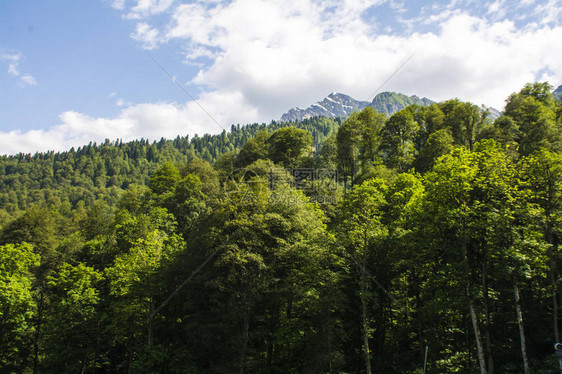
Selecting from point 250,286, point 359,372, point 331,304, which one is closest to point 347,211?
point 331,304

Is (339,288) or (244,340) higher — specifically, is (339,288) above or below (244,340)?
above

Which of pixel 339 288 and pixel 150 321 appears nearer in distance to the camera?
pixel 339 288

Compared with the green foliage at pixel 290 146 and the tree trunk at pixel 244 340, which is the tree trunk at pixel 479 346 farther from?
the green foliage at pixel 290 146

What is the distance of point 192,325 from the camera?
2139 cm

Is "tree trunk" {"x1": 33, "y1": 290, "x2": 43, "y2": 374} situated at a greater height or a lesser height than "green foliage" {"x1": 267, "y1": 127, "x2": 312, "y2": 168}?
lesser

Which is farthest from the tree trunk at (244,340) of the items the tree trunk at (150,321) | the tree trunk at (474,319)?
the tree trunk at (474,319)

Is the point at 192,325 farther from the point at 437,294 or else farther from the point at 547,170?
the point at 547,170

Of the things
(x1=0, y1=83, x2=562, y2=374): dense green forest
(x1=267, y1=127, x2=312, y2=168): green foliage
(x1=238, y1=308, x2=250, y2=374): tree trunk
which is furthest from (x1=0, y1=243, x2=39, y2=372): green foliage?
(x1=267, y1=127, x2=312, y2=168): green foliage

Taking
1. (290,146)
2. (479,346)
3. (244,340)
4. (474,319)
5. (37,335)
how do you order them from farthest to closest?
(290,146) → (37,335) → (244,340) → (474,319) → (479,346)

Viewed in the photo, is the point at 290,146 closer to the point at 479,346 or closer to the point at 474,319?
the point at 474,319

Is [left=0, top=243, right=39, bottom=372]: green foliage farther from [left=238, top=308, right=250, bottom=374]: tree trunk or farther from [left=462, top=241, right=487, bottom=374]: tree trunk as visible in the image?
[left=462, top=241, right=487, bottom=374]: tree trunk

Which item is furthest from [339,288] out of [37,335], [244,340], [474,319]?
[37,335]

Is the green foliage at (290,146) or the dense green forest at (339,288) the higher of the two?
the green foliage at (290,146)

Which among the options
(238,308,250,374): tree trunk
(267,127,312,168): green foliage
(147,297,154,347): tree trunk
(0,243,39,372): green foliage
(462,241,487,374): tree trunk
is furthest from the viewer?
(267,127,312,168): green foliage
